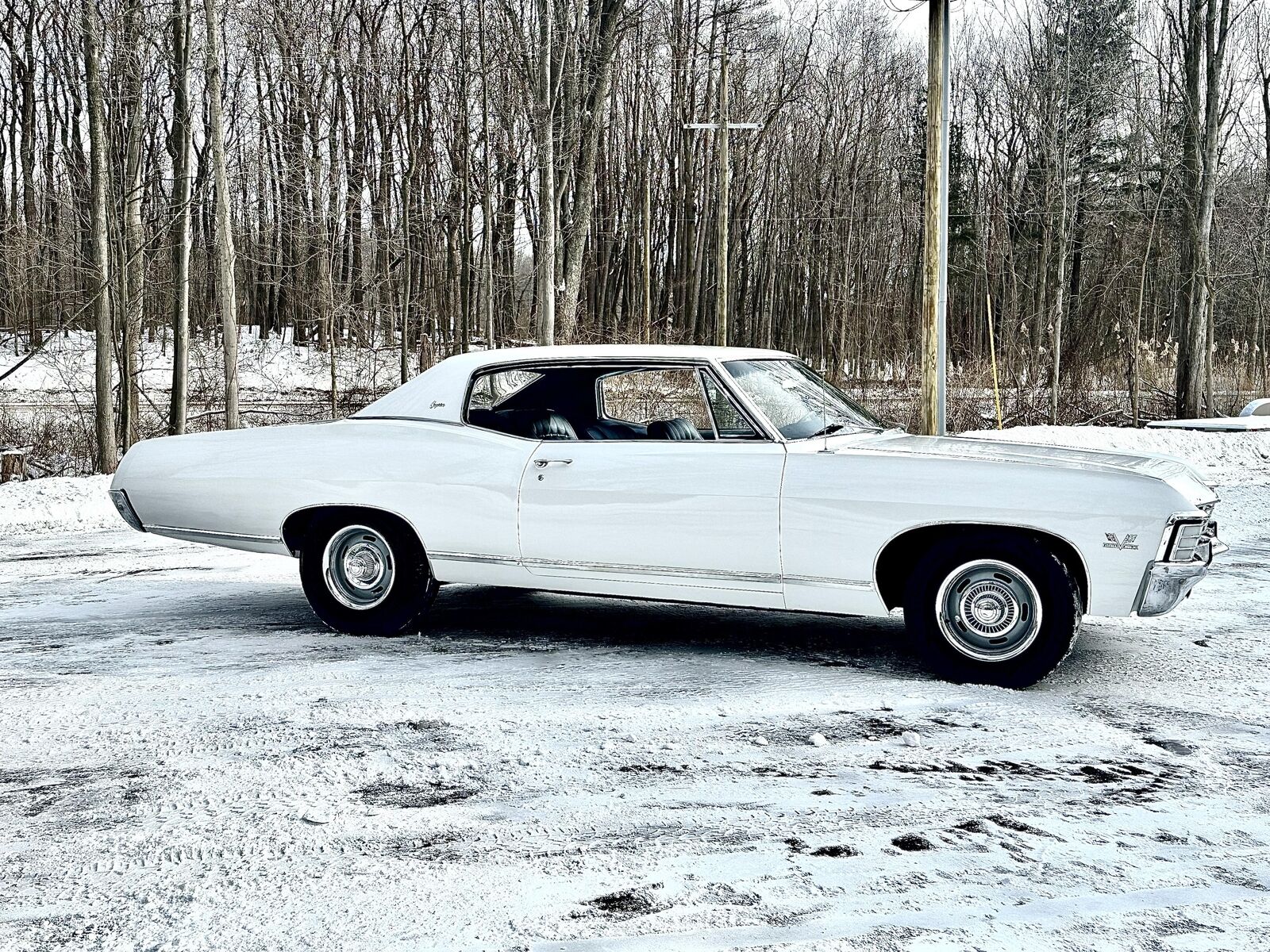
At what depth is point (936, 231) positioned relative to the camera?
1270cm

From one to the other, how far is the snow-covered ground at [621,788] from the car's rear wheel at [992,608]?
0.19 metres

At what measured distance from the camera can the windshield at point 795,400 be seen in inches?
→ 230

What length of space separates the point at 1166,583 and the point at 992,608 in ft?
2.40

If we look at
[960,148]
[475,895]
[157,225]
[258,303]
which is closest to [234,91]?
[258,303]

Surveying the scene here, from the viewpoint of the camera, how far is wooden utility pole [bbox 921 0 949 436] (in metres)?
12.6

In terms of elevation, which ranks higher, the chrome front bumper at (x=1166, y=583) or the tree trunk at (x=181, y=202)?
the tree trunk at (x=181, y=202)

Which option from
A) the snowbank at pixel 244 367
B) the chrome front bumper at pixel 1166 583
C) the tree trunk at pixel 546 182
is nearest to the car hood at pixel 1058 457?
the chrome front bumper at pixel 1166 583

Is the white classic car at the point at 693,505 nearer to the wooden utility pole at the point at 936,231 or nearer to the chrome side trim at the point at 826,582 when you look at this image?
the chrome side trim at the point at 826,582

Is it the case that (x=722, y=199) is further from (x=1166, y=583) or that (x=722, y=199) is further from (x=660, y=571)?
(x=1166, y=583)

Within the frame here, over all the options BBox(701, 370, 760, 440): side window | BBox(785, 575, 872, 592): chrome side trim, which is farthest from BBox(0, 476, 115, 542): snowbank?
BBox(785, 575, 872, 592): chrome side trim

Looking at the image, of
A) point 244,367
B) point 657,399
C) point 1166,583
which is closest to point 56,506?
point 657,399

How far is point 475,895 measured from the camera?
3279 millimetres

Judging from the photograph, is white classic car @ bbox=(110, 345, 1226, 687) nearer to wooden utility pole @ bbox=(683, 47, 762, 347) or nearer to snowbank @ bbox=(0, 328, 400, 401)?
wooden utility pole @ bbox=(683, 47, 762, 347)

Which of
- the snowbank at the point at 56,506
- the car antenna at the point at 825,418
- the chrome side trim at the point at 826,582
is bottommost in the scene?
the snowbank at the point at 56,506
